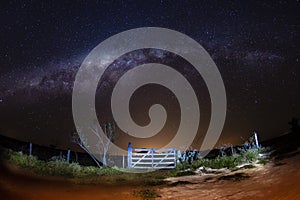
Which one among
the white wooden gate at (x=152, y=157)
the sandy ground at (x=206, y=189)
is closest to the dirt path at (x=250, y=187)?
the sandy ground at (x=206, y=189)

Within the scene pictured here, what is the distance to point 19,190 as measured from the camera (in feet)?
27.1

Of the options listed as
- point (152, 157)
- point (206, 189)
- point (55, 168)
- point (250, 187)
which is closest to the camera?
point (250, 187)

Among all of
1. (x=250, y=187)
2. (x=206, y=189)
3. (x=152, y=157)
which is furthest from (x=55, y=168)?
(x=250, y=187)

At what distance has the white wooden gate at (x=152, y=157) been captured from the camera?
18688 millimetres

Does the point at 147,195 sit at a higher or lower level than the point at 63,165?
lower

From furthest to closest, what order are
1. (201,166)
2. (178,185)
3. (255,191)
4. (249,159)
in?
(201,166)
(249,159)
(178,185)
(255,191)

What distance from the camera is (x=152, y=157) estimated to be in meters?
19.0

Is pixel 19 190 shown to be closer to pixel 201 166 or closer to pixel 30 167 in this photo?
pixel 30 167

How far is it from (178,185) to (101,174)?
21.5 ft

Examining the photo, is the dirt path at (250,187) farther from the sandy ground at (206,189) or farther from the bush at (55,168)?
the bush at (55,168)

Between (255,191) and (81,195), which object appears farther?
(81,195)

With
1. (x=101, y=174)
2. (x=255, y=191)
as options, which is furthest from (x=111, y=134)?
(x=255, y=191)

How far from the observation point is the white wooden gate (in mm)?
18688

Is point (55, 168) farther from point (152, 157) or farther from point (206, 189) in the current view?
point (206, 189)
